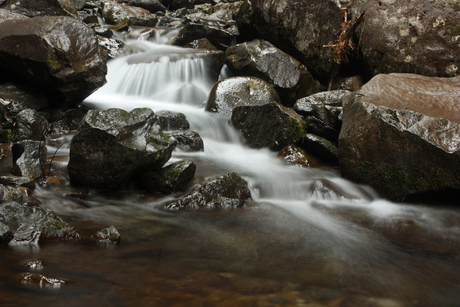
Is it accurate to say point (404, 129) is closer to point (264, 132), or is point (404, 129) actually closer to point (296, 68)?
point (264, 132)

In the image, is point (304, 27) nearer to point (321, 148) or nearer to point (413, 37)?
point (413, 37)

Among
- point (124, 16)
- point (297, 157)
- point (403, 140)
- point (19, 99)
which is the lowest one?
point (297, 157)

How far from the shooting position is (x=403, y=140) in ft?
17.2

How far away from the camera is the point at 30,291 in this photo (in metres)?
2.05

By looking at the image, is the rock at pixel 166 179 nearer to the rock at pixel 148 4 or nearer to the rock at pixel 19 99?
the rock at pixel 19 99

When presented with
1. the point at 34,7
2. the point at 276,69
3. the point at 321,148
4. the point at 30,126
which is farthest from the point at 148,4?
the point at 321,148

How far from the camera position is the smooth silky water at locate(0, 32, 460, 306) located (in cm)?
230

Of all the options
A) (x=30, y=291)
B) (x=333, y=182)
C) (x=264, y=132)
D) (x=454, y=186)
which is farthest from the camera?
(x=264, y=132)

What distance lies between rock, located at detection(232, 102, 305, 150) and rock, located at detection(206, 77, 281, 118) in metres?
0.72

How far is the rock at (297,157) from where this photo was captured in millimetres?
7000

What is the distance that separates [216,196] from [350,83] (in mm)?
7451

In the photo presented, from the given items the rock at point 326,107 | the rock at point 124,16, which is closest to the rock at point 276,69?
the rock at point 326,107

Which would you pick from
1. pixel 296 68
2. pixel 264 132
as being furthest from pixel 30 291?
pixel 296 68

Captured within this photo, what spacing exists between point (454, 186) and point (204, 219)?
407cm
